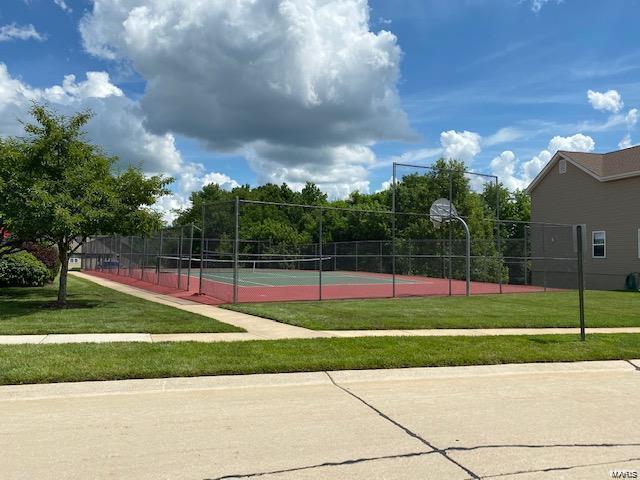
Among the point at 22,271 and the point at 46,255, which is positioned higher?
the point at 46,255

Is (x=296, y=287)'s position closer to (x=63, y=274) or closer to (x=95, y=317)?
(x=63, y=274)

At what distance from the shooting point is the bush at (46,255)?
22903 mm

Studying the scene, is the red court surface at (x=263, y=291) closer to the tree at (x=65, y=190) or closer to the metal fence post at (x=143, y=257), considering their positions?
the metal fence post at (x=143, y=257)

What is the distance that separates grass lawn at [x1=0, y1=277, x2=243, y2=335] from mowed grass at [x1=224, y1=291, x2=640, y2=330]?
6.81ft

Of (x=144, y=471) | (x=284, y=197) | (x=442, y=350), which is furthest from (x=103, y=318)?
(x=284, y=197)

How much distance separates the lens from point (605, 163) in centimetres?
2983

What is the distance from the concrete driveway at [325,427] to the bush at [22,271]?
15850 millimetres

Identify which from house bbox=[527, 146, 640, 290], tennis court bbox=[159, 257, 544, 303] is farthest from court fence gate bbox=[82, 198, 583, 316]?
house bbox=[527, 146, 640, 290]

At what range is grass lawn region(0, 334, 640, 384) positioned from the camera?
711 centimetres

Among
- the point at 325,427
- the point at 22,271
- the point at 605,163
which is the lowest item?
the point at 325,427

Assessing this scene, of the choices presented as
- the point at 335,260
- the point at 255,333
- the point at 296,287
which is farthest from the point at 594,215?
the point at 255,333

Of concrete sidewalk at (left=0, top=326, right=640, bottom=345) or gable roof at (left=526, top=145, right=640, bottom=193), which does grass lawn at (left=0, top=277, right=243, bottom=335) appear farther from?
gable roof at (left=526, top=145, right=640, bottom=193)

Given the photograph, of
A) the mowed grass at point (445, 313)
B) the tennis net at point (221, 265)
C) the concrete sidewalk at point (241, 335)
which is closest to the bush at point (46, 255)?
the tennis net at point (221, 265)

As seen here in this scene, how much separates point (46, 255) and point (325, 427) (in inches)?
874
